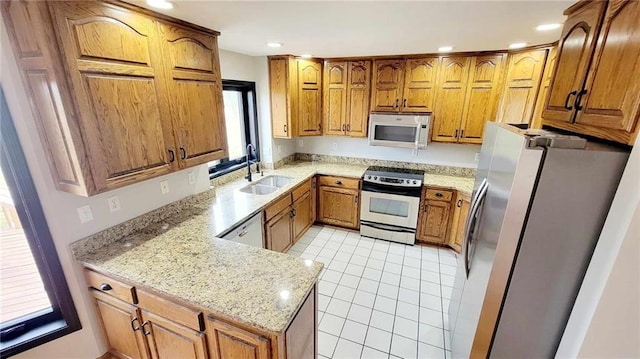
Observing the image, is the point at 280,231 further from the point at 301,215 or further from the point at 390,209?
the point at 390,209

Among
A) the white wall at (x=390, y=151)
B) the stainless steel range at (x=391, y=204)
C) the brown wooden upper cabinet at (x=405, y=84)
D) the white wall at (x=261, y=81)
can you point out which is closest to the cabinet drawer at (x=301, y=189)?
the white wall at (x=261, y=81)

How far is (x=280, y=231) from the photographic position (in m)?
2.85

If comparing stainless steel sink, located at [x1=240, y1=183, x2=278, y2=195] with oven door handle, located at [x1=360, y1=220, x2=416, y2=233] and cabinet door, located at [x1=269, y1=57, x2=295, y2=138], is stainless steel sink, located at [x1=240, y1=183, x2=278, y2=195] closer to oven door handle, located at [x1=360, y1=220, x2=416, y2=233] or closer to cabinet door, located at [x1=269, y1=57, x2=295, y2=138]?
cabinet door, located at [x1=269, y1=57, x2=295, y2=138]

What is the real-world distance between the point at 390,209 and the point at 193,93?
257 cm

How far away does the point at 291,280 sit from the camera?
1353 millimetres

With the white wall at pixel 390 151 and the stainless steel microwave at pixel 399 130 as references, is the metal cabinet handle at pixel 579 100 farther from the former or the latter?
the white wall at pixel 390 151

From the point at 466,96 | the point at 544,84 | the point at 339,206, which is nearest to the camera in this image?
the point at 544,84

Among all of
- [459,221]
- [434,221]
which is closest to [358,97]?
[434,221]

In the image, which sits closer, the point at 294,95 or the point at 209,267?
the point at 209,267

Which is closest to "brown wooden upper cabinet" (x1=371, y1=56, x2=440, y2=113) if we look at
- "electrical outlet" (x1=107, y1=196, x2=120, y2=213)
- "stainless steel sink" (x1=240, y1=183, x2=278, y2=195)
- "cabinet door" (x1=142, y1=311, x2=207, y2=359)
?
"stainless steel sink" (x1=240, y1=183, x2=278, y2=195)

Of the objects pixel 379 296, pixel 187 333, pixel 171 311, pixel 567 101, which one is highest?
pixel 567 101

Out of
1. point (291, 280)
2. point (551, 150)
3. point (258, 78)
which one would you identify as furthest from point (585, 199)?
point (258, 78)

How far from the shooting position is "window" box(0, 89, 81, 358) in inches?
53.2

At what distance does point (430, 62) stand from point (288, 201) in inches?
90.4
